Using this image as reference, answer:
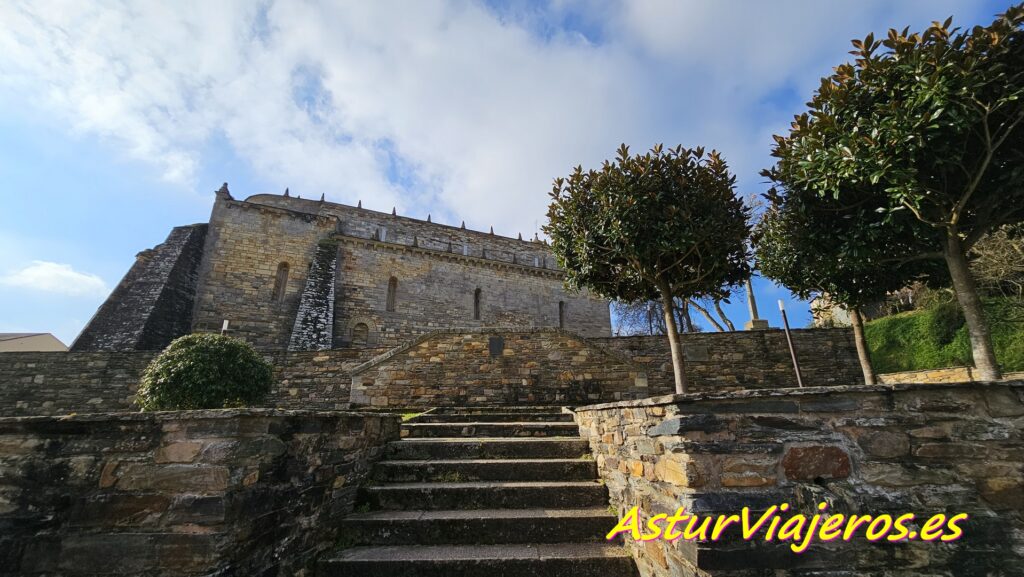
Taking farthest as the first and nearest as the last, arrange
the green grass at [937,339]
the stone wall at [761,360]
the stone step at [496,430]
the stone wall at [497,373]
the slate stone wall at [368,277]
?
the slate stone wall at [368,277]
the stone wall at [761,360]
the green grass at [937,339]
the stone wall at [497,373]
the stone step at [496,430]

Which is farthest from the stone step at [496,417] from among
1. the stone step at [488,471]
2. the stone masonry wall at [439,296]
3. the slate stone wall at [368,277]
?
the stone masonry wall at [439,296]

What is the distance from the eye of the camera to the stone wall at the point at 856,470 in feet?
8.07

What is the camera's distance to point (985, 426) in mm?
2658

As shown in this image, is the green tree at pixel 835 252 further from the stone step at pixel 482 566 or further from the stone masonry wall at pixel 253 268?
the stone masonry wall at pixel 253 268

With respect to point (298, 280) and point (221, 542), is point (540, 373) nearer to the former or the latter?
point (221, 542)

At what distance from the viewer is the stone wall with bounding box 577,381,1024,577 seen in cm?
246

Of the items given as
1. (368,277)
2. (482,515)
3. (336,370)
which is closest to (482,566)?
(482,515)

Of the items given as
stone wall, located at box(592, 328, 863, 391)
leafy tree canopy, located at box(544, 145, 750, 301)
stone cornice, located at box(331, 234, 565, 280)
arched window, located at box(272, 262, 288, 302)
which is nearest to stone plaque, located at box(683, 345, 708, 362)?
stone wall, located at box(592, 328, 863, 391)

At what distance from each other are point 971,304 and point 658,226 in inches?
177

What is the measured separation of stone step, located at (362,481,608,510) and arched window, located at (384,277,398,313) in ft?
53.8

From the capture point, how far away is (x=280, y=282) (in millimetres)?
18469

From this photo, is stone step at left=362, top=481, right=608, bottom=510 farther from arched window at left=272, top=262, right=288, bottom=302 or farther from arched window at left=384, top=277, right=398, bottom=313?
arched window at left=272, top=262, right=288, bottom=302

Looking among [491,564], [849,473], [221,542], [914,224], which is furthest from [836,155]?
[221,542]

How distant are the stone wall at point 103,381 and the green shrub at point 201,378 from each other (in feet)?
7.65
